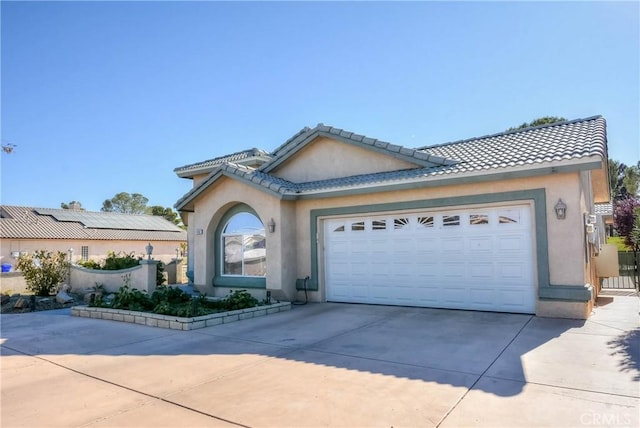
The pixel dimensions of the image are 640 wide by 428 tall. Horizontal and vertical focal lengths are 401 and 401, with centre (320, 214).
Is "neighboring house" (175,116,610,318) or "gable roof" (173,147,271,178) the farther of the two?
"gable roof" (173,147,271,178)

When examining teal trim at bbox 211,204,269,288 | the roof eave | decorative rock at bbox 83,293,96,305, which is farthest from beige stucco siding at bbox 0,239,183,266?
the roof eave

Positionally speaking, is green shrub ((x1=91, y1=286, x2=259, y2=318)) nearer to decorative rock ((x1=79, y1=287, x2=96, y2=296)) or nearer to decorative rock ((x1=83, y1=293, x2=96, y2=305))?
decorative rock ((x1=83, y1=293, x2=96, y2=305))

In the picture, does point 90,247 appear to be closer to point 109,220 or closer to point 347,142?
point 109,220

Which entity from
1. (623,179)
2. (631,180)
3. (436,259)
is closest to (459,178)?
(436,259)

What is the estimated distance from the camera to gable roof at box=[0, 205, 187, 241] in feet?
121

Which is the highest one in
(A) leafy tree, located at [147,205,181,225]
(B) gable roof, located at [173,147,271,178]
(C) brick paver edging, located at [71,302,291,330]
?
(A) leafy tree, located at [147,205,181,225]

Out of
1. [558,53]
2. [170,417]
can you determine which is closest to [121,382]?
[170,417]

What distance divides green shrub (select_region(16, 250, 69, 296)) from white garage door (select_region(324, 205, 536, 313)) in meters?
12.1

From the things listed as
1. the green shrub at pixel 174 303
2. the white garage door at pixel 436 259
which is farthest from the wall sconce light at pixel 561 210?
the green shrub at pixel 174 303

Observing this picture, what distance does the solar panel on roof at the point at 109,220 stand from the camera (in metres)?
42.9

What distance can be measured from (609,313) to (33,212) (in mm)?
48568

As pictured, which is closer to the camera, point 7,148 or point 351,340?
point 351,340

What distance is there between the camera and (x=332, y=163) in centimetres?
1498

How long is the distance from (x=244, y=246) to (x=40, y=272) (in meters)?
9.04
